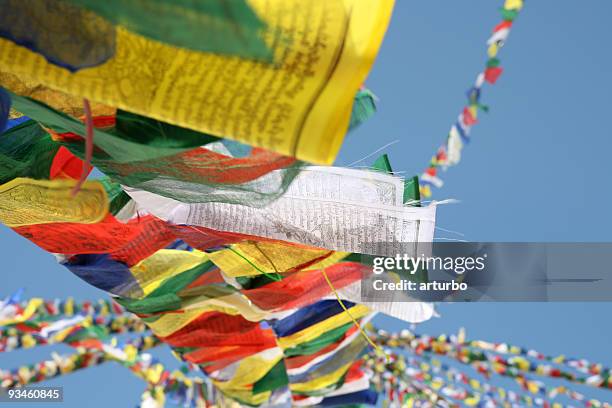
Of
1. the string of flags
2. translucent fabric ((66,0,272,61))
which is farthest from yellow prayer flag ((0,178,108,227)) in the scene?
translucent fabric ((66,0,272,61))

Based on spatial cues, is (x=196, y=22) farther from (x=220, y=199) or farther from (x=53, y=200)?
(x=53, y=200)

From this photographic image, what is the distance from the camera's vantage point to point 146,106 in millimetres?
1370

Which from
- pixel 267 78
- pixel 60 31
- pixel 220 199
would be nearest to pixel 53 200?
pixel 220 199

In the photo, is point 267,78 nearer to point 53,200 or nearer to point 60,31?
point 60,31

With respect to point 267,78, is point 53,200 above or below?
below

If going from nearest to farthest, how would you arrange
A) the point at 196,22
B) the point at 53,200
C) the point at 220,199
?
1. the point at 196,22
2. the point at 220,199
3. the point at 53,200

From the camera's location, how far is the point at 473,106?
2.61 meters

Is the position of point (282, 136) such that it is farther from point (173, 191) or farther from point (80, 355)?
point (80, 355)

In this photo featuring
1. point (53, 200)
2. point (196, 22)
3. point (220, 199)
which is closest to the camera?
point (196, 22)

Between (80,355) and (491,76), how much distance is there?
2.65 metres

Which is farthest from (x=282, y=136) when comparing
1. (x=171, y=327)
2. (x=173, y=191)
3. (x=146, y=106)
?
(x=171, y=327)

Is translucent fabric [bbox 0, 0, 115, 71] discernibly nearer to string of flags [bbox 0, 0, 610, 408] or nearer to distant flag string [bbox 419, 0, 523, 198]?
string of flags [bbox 0, 0, 610, 408]

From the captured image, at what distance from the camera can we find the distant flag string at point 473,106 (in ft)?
7.68

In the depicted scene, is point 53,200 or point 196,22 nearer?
point 196,22
